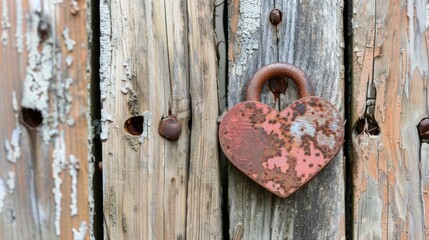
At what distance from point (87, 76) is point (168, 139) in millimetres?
277

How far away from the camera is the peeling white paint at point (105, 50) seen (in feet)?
3.19

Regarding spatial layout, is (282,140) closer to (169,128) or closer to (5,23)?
(169,128)

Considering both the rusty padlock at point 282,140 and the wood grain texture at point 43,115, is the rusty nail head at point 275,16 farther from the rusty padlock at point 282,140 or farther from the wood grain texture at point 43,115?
the wood grain texture at point 43,115

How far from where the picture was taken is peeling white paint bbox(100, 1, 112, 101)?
0.97 metres

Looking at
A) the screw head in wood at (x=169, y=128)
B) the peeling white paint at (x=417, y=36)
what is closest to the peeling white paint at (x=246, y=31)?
the screw head in wood at (x=169, y=128)

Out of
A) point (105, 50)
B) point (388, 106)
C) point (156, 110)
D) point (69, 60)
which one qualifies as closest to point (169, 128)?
point (156, 110)

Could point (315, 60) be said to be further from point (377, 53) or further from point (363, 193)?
point (363, 193)

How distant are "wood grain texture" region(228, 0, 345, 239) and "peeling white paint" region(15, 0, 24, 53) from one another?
1.32 feet

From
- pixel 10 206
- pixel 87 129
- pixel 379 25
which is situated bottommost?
pixel 10 206

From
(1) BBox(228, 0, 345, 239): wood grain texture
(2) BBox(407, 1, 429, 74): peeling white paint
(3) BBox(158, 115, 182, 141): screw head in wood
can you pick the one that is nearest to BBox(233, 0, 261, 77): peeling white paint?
(1) BBox(228, 0, 345, 239): wood grain texture

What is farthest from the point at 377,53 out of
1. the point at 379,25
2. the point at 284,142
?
the point at 284,142

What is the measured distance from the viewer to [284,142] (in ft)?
3.22

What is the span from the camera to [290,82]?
3.36 feet

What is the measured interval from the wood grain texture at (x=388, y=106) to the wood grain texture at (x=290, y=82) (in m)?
0.04
